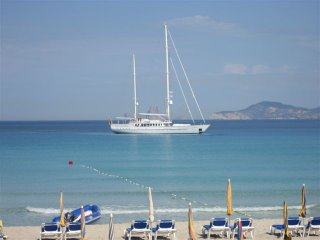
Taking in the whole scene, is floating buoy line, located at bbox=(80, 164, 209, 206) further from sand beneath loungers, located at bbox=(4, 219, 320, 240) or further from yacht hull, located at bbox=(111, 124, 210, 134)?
yacht hull, located at bbox=(111, 124, 210, 134)

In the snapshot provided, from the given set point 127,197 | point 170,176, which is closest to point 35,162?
point 170,176

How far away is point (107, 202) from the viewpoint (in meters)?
29.0

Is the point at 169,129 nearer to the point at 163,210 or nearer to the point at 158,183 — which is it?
the point at 158,183

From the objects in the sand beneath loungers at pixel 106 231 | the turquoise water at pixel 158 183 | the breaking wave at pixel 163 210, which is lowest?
the sand beneath loungers at pixel 106 231

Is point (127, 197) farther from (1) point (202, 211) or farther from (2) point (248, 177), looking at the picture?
(2) point (248, 177)

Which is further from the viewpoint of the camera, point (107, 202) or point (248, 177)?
point (248, 177)

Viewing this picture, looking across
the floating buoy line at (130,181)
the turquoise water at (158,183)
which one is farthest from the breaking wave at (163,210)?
the floating buoy line at (130,181)

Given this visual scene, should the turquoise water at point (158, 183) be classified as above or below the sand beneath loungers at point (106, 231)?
above

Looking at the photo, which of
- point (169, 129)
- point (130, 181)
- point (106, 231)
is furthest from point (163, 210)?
point (169, 129)

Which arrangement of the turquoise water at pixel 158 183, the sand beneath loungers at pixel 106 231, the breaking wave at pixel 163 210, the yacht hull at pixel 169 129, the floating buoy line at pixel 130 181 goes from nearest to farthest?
1. the sand beneath loungers at pixel 106 231
2. the breaking wave at pixel 163 210
3. the turquoise water at pixel 158 183
4. the floating buoy line at pixel 130 181
5. the yacht hull at pixel 169 129

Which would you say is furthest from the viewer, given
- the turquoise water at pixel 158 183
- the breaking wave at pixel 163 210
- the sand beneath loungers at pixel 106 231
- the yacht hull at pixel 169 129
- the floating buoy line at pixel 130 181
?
the yacht hull at pixel 169 129

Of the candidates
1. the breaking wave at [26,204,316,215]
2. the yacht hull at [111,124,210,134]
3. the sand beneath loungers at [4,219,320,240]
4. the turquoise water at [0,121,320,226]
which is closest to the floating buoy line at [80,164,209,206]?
the turquoise water at [0,121,320,226]

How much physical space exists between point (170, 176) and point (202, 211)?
612 inches

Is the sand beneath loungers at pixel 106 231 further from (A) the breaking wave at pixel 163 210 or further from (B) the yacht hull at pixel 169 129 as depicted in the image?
(B) the yacht hull at pixel 169 129
